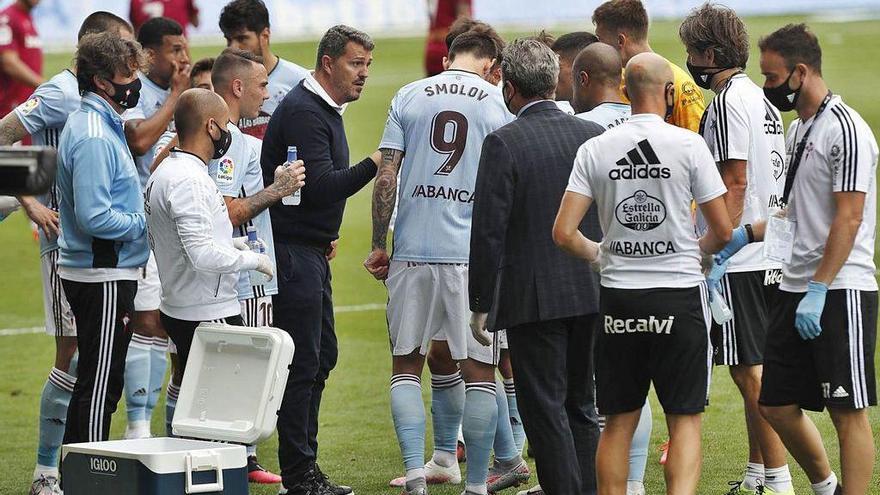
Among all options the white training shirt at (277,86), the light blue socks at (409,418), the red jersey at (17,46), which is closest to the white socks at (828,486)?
the light blue socks at (409,418)

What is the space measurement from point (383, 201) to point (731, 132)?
168 cm

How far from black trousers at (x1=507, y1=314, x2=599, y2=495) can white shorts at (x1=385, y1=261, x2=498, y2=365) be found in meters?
0.71

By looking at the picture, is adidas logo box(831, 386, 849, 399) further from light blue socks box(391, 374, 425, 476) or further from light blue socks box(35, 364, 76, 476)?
light blue socks box(35, 364, 76, 476)

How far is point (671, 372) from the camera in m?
5.70

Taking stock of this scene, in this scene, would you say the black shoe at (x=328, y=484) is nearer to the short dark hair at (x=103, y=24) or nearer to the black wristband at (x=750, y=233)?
the black wristband at (x=750, y=233)

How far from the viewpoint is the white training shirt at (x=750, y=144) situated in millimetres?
6539

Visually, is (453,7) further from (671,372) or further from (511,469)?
(671,372)

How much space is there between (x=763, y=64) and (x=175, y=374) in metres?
3.64

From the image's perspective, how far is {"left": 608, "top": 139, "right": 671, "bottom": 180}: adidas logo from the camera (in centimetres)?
559

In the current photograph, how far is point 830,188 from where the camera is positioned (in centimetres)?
590

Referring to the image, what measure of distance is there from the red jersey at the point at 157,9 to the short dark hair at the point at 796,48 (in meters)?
8.89

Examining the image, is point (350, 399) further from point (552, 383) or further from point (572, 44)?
point (552, 383)

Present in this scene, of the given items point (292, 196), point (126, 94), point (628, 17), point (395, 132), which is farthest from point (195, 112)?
point (628, 17)

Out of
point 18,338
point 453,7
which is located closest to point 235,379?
point 18,338
